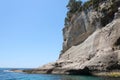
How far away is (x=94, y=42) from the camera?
251 ft

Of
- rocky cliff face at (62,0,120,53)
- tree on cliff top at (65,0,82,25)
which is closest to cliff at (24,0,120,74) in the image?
rocky cliff face at (62,0,120,53)

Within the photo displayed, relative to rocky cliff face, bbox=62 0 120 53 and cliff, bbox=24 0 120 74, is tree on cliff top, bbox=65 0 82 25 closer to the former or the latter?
rocky cliff face, bbox=62 0 120 53

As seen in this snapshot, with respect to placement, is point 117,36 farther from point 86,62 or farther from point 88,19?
point 88,19

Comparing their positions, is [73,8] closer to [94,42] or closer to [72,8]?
[72,8]

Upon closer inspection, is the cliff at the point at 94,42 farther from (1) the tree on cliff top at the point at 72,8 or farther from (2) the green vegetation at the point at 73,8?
(1) the tree on cliff top at the point at 72,8

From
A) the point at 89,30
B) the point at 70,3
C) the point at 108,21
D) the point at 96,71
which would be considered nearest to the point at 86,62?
the point at 96,71

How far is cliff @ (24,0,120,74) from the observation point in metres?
63.4

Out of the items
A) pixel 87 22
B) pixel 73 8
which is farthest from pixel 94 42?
pixel 73 8

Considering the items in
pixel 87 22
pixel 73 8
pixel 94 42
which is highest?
pixel 73 8

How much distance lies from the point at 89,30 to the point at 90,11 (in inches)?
233

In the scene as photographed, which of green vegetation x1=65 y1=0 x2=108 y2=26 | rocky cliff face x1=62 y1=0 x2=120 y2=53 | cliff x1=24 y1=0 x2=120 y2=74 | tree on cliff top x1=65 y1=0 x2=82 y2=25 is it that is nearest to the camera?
cliff x1=24 y1=0 x2=120 y2=74

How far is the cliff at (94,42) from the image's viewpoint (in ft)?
208

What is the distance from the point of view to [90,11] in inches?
3487

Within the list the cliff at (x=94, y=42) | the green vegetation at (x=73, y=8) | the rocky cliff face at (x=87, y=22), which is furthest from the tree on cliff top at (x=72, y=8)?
the cliff at (x=94, y=42)
